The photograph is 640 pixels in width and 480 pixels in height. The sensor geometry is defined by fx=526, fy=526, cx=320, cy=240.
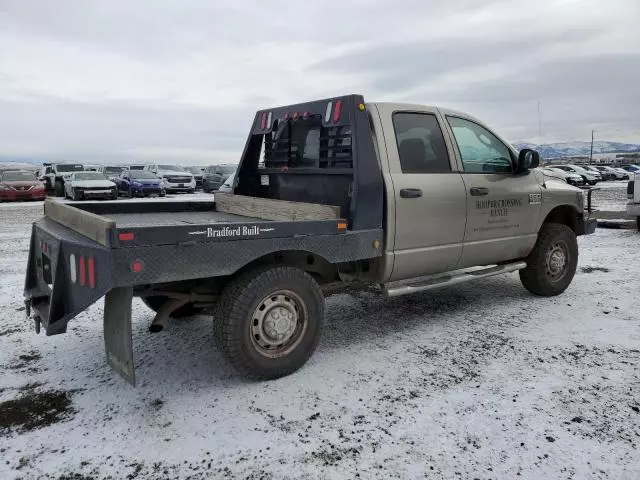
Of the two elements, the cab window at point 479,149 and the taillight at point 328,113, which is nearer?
the taillight at point 328,113

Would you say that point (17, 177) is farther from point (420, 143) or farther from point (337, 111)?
point (420, 143)

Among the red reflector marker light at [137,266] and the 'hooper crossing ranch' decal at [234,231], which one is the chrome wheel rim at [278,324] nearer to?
the 'hooper crossing ranch' decal at [234,231]

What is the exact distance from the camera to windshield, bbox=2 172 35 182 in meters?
23.6

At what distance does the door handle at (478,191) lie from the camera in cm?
491

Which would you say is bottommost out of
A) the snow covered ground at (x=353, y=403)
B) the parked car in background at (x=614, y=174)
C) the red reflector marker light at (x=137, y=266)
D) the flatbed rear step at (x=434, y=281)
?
the snow covered ground at (x=353, y=403)

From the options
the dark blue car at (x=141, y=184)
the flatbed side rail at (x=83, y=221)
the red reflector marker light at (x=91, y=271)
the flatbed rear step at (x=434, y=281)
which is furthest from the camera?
the dark blue car at (x=141, y=184)

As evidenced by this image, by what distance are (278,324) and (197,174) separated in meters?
33.8

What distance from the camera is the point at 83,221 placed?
11.4ft

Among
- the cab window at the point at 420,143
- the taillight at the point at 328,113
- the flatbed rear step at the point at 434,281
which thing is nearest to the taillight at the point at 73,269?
the taillight at the point at 328,113

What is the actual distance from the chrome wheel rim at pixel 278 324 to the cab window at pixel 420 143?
5.02ft

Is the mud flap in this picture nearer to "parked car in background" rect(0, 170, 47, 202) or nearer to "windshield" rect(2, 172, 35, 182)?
"parked car in background" rect(0, 170, 47, 202)

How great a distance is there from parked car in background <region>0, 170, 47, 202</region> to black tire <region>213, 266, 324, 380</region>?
23.4 meters

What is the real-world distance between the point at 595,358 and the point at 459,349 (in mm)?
1025

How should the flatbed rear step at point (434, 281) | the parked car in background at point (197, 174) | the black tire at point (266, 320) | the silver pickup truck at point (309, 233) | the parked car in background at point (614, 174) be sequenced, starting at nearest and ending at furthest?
the silver pickup truck at point (309, 233) < the black tire at point (266, 320) < the flatbed rear step at point (434, 281) < the parked car in background at point (197, 174) < the parked car in background at point (614, 174)
